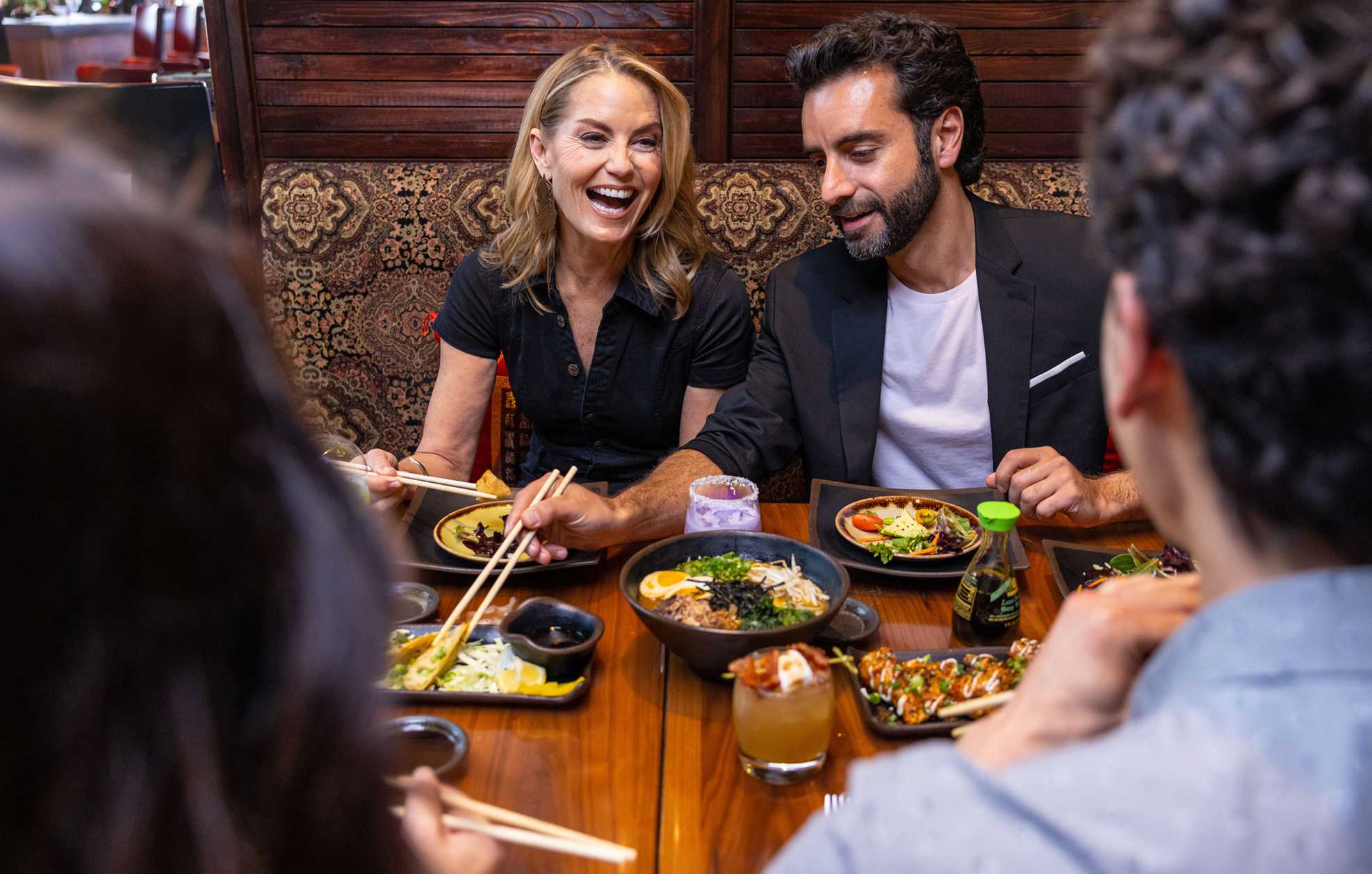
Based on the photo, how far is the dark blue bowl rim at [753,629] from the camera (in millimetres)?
1280

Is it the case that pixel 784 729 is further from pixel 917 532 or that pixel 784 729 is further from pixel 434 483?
pixel 434 483

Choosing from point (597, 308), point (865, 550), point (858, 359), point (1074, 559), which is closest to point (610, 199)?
point (597, 308)

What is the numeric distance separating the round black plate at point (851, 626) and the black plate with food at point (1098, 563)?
34 centimetres

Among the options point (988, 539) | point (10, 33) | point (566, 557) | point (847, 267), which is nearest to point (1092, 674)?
point (988, 539)

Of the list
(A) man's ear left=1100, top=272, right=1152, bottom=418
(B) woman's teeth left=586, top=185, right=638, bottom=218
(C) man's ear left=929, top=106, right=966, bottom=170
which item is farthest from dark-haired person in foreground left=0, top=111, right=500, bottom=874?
(C) man's ear left=929, top=106, right=966, bottom=170

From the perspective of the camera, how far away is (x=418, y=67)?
3807 millimetres

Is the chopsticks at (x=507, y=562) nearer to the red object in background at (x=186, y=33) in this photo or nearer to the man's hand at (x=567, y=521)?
the man's hand at (x=567, y=521)

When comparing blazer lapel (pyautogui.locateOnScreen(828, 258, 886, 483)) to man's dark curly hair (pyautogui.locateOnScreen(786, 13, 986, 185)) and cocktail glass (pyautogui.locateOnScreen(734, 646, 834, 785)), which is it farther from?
cocktail glass (pyautogui.locateOnScreen(734, 646, 834, 785))

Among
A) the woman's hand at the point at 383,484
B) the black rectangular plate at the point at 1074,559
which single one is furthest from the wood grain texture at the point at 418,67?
the black rectangular plate at the point at 1074,559

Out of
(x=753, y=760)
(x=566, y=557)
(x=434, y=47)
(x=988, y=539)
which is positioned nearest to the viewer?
(x=753, y=760)

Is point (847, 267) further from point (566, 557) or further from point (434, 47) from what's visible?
point (434, 47)

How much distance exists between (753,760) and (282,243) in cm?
252

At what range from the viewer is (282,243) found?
3.10m

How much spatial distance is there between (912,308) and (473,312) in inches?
43.9
